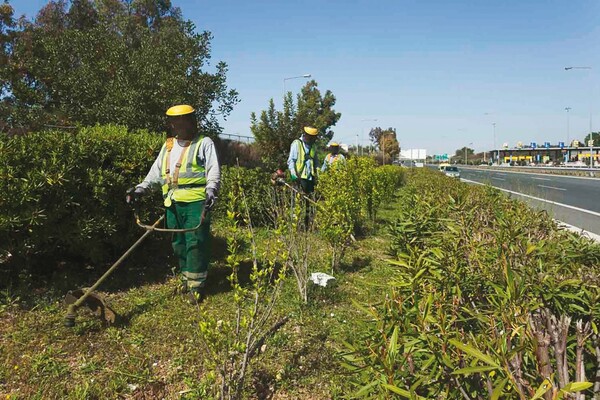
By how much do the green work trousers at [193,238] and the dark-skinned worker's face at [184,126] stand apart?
60 centimetres

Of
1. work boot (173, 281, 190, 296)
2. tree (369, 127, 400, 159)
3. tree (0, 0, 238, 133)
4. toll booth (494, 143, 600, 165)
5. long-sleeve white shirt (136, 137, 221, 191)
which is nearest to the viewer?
long-sleeve white shirt (136, 137, 221, 191)

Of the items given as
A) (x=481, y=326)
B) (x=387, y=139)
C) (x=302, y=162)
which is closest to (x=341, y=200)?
(x=302, y=162)

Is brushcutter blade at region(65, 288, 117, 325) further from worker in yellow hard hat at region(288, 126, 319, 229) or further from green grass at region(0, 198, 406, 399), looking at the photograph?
worker in yellow hard hat at region(288, 126, 319, 229)

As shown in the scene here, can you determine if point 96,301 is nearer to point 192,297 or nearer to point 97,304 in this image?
point 97,304

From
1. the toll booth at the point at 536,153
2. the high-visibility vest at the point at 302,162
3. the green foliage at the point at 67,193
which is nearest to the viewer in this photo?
the green foliage at the point at 67,193

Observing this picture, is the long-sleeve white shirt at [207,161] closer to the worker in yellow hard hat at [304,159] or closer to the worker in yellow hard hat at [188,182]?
the worker in yellow hard hat at [188,182]

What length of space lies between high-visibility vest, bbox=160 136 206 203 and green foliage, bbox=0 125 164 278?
2.27ft

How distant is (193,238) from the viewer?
381 cm

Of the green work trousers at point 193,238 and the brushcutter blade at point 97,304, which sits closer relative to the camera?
the brushcutter blade at point 97,304

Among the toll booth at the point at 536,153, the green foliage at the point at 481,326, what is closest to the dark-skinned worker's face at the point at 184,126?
the green foliage at the point at 481,326

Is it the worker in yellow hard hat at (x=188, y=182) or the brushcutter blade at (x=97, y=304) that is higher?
the worker in yellow hard hat at (x=188, y=182)

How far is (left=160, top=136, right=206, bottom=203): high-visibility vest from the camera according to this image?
374 centimetres

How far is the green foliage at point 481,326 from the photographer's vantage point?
4.43ft

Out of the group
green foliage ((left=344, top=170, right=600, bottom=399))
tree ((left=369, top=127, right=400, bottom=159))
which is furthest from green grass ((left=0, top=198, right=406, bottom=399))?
tree ((left=369, top=127, right=400, bottom=159))
